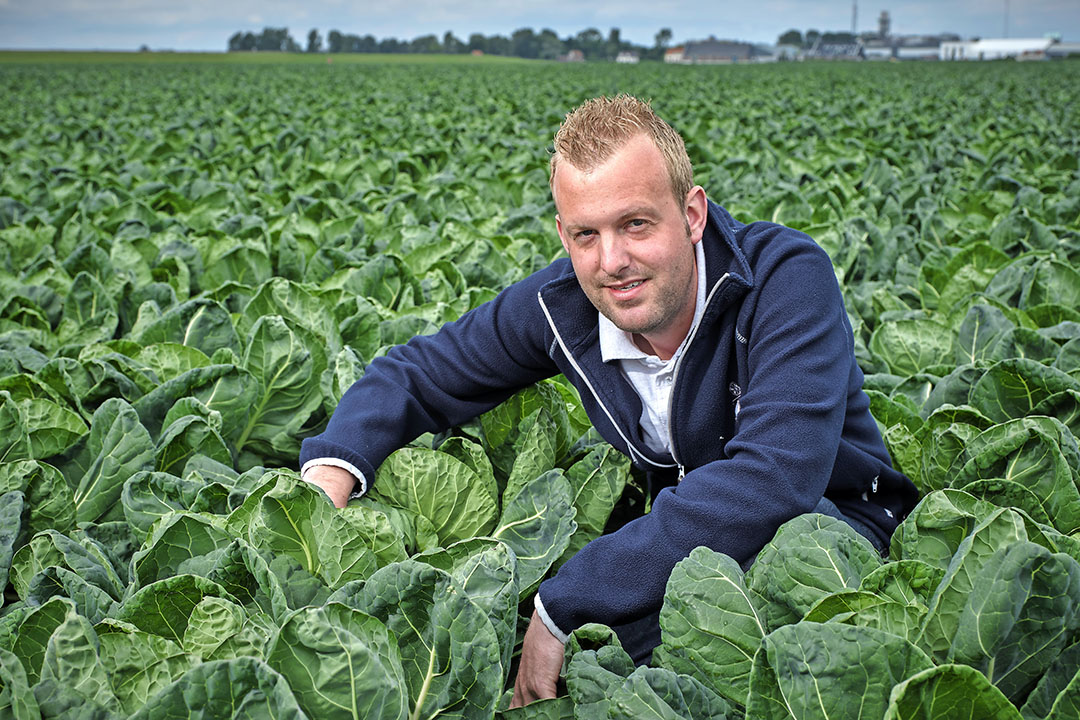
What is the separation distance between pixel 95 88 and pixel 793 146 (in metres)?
21.0

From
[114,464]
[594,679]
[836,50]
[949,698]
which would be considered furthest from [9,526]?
[836,50]

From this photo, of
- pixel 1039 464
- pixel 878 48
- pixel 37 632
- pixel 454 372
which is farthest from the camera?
pixel 878 48

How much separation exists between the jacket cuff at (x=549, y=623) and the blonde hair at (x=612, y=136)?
3.27 feet

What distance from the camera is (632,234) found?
6.97 feet

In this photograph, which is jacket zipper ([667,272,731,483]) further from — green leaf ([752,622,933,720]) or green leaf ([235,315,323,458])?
green leaf ([235,315,323,458])

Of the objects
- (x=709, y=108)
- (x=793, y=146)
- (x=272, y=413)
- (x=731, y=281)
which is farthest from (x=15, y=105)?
(x=731, y=281)

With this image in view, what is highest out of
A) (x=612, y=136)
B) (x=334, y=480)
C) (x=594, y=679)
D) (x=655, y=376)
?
(x=612, y=136)

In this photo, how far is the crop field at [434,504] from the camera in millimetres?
1325

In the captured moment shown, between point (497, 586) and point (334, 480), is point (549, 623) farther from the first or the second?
point (334, 480)

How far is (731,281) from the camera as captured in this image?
2154mm

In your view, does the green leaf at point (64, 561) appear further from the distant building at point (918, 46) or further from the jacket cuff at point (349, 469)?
the distant building at point (918, 46)

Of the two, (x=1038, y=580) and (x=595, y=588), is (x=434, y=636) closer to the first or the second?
(x=595, y=588)

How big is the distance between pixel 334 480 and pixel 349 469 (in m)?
0.05

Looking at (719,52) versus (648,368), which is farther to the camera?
(719,52)
